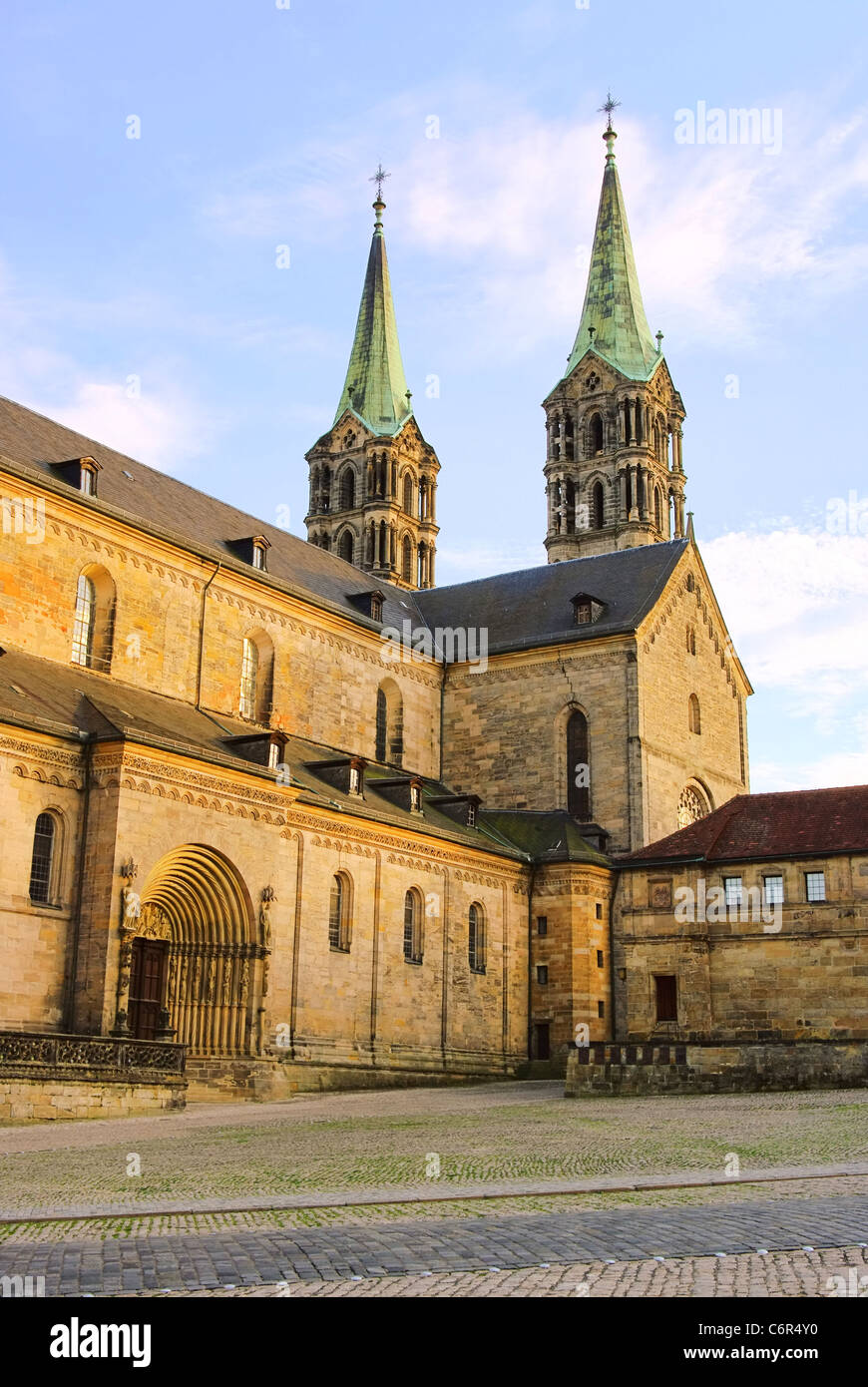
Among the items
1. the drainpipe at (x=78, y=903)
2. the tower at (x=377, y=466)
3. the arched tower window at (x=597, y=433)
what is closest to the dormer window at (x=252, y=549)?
the drainpipe at (x=78, y=903)

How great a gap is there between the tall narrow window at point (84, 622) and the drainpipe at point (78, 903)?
679 cm

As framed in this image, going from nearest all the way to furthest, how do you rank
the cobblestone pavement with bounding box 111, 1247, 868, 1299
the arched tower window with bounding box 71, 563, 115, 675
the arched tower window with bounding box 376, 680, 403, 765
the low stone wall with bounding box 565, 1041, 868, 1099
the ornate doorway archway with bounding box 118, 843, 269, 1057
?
the cobblestone pavement with bounding box 111, 1247, 868, 1299, the low stone wall with bounding box 565, 1041, 868, 1099, the ornate doorway archway with bounding box 118, 843, 269, 1057, the arched tower window with bounding box 71, 563, 115, 675, the arched tower window with bounding box 376, 680, 403, 765

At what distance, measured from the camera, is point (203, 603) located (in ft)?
136

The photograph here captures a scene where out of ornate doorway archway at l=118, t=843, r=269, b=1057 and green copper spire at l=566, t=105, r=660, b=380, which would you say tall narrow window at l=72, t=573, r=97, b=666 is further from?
green copper spire at l=566, t=105, r=660, b=380

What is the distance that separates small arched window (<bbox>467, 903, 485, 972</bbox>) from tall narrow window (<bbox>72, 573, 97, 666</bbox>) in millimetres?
13839

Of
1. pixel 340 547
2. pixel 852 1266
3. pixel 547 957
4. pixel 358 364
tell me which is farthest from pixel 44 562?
pixel 358 364

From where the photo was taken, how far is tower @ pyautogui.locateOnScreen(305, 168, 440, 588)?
247ft

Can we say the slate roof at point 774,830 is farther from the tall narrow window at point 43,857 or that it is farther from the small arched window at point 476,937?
the tall narrow window at point 43,857

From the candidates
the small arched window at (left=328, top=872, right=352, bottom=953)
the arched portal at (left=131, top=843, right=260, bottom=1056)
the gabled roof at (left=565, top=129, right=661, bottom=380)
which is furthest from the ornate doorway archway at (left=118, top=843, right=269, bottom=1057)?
the gabled roof at (left=565, top=129, right=661, bottom=380)

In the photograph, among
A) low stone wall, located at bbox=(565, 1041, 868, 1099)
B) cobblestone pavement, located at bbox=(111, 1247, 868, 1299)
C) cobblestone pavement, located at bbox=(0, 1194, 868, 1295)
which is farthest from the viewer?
low stone wall, located at bbox=(565, 1041, 868, 1099)

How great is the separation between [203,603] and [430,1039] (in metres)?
14.1

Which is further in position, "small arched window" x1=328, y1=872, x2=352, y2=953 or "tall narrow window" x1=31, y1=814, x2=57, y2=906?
"small arched window" x1=328, y1=872, x2=352, y2=953

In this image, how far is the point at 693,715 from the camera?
172ft

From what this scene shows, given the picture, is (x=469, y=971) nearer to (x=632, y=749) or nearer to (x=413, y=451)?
(x=632, y=749)
